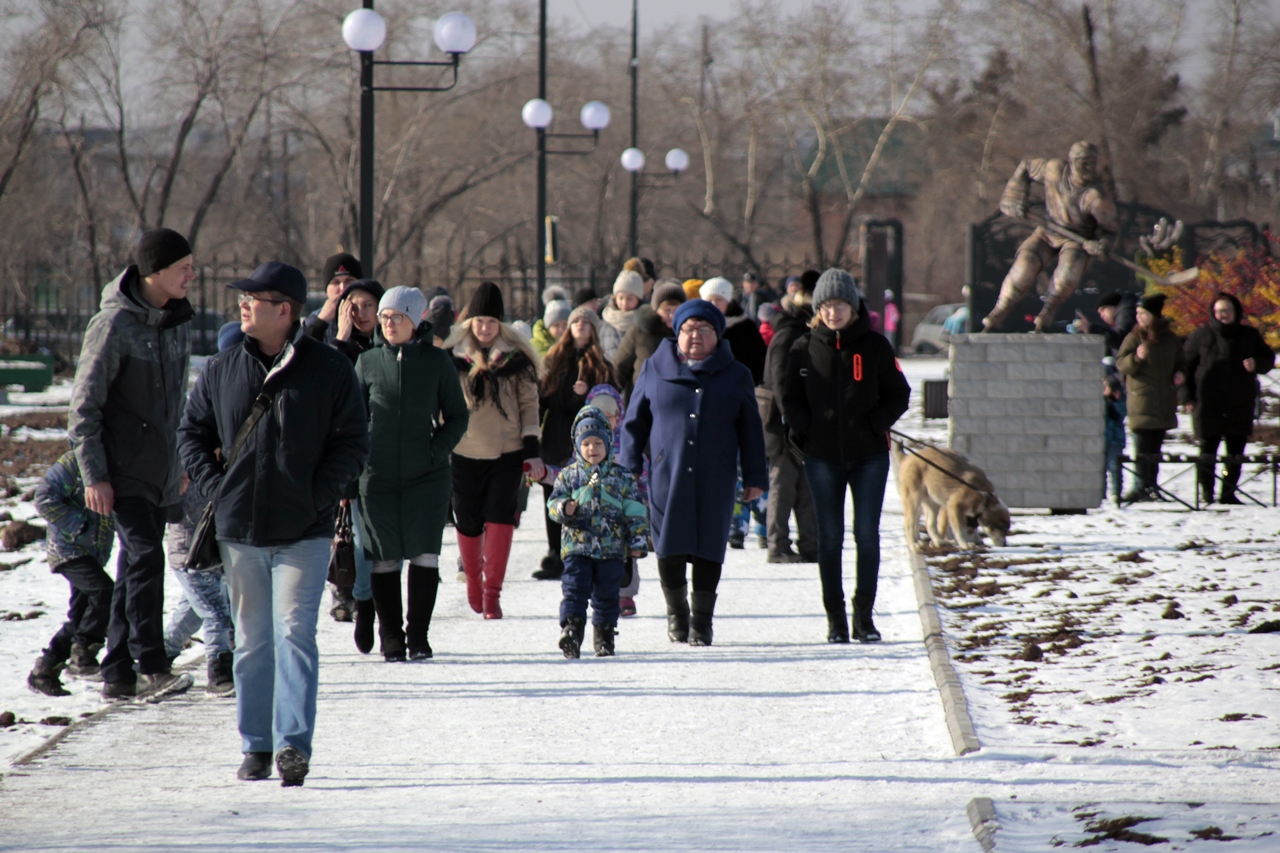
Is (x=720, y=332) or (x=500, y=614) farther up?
(x=720, y=332)

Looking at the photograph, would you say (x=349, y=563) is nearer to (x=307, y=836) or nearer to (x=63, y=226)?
(x=307, y=836)

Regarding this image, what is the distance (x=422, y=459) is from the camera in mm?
7129

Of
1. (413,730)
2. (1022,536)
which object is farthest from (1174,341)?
(413,730)

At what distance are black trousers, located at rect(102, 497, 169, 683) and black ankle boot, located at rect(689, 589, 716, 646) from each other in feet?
8.54

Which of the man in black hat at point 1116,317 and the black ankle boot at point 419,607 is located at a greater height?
the man in black hat at point 1116,317

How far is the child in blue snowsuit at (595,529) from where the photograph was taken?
24.3 feet

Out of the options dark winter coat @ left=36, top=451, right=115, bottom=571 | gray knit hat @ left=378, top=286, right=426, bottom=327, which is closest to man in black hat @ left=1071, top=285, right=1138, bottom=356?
gray knit hat @ left=378, top=286, right=426, bottom=327

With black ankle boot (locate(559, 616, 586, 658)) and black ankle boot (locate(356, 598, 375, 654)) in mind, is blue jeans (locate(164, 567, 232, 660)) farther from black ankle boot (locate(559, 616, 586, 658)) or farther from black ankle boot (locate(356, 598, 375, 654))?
black ankle boot (locate(559, 616, 586, 658))

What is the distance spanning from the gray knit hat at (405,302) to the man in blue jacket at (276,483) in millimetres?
1812

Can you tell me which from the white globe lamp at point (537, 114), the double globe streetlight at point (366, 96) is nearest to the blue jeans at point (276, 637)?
the double globe streetlight at point (366, 96)

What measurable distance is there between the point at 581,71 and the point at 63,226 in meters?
17.0

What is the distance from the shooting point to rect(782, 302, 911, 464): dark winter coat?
24.6 feet

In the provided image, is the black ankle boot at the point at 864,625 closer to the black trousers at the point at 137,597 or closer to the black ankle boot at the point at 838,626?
the black ankle boot at the point at 838,626

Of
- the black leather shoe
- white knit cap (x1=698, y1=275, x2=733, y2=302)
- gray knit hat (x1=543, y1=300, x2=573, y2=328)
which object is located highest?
white knit cap (x1=698, y1=275, x2=733, y2=302)
